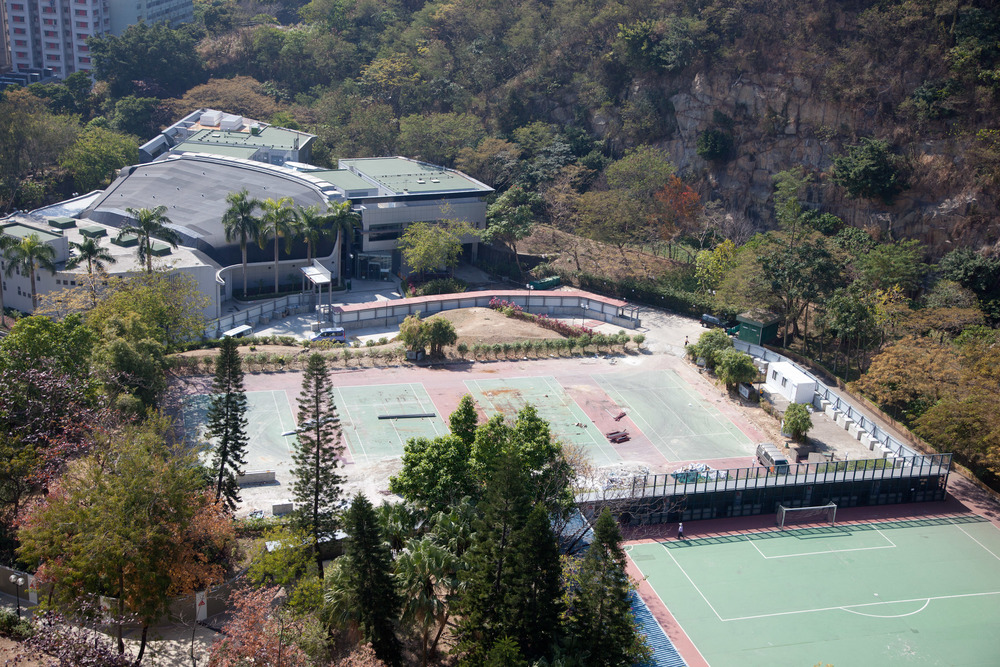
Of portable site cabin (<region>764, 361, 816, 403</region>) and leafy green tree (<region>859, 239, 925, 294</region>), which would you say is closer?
portable site cabin (<region>764, 361, 816, 403</region>)

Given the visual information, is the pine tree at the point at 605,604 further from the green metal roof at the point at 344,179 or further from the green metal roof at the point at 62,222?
the green metal roof at the point at 62,222

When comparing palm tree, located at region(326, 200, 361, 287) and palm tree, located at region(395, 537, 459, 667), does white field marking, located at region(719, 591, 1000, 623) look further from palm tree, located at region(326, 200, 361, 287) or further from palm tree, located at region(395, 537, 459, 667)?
palm tree, located at region(326, 200, 361, 287)

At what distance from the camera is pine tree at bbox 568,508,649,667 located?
28766 millimetres

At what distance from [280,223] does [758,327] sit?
113 ft

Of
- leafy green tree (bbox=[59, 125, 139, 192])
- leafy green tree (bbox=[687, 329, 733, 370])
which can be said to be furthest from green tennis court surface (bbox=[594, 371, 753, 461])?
leafy green tree (bbox=[59, 125, 139, 192])

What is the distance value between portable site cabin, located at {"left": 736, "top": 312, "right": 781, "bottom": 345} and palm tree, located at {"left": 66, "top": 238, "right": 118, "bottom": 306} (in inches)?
1615

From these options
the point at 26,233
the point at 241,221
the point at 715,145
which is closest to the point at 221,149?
the point at 241,221

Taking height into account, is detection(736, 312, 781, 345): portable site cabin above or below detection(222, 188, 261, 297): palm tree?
below

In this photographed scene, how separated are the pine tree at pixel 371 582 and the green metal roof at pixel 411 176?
46598 millimetres

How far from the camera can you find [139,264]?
190 ft

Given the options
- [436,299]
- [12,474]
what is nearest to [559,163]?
[436,299]

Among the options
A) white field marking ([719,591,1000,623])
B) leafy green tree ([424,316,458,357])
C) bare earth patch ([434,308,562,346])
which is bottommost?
white field marking ([719,591,1000,623])

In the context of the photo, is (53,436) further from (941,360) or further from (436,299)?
(941,360)

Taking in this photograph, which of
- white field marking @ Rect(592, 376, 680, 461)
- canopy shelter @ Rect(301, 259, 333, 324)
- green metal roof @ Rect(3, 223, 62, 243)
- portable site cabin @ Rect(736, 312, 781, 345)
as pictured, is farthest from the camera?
canopy shelter @ Rect(301, 259, 333, 324)
